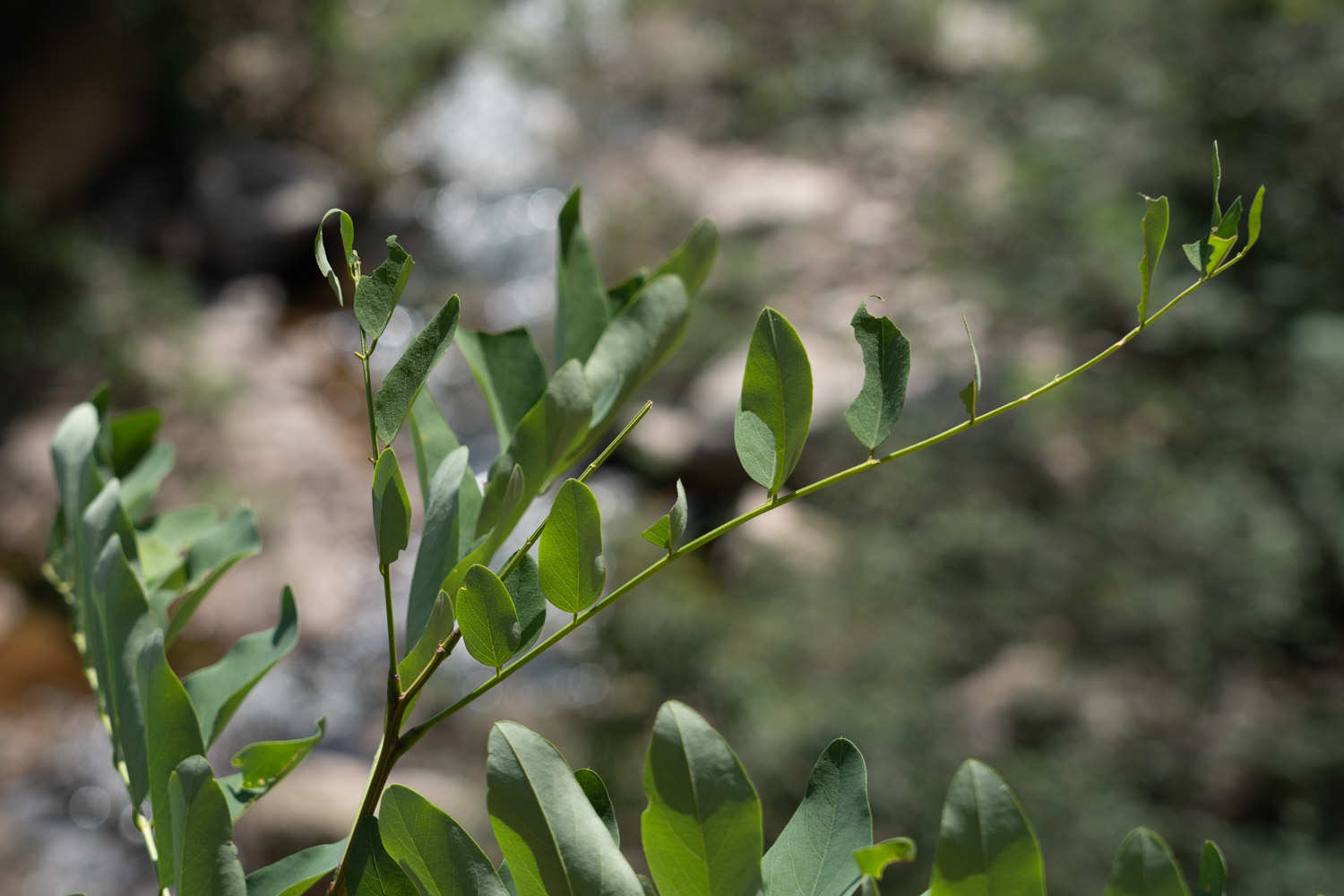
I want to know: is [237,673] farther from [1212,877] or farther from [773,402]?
[1212,877]

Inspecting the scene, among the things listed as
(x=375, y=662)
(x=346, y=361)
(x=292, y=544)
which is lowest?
(x=375, y=662)

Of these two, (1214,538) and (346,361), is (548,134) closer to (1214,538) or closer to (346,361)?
(346,361)

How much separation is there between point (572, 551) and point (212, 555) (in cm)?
A: 26

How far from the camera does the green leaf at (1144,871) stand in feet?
0.91

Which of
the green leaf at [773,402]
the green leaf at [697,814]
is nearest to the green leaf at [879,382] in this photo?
the green leaf at [773,402]

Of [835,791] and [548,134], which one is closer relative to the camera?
[835,791]

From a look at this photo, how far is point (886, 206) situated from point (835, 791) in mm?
4371

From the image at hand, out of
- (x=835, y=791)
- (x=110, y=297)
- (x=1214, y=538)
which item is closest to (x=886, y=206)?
(x=1214, y=538)

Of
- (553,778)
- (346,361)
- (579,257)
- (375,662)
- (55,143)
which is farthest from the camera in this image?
(55,143)

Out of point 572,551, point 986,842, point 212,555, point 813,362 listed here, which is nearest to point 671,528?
point 572,551

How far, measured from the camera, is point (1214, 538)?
8.00 feet

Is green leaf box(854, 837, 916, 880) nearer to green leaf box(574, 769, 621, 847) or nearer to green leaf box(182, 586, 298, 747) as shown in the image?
green leaf box(574, 769, 621, 847)

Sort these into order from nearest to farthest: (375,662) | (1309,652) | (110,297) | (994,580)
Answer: (1309,652) < (994,580) < (375,662) < (110,297)

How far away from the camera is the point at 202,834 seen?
314mm
